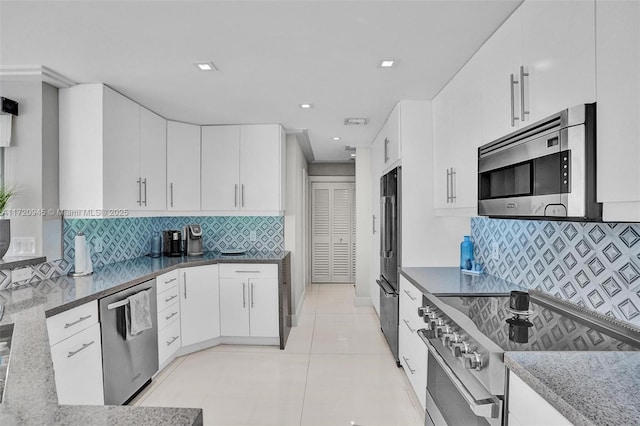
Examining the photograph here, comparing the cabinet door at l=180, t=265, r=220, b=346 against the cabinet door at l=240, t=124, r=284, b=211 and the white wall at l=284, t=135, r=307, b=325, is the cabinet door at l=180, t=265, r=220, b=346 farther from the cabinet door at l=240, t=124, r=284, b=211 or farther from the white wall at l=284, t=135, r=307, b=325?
the white wall at l=284, t=135, r=307, b=325

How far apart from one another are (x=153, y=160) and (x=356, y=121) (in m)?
2.07

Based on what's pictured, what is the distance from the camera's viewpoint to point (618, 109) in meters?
1.12

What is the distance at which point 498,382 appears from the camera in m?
1.29

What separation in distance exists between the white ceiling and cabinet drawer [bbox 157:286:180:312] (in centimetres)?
168

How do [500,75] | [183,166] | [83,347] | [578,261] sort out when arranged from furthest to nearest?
[183,166]
[83,347]
[500,75]
[578,261]

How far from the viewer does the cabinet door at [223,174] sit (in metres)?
4.09

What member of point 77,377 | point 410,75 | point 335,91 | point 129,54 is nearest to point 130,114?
point 129,54

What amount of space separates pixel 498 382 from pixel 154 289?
261cm

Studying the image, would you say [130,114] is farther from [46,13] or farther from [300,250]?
[300,250]

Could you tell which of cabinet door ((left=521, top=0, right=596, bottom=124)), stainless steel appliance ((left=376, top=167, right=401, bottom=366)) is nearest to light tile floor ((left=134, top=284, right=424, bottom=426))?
stainless steel appliance ((left=376, top=167, right=401, bottom=366))

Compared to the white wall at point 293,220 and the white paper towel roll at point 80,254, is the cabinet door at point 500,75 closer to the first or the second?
the white wall at point 293,220

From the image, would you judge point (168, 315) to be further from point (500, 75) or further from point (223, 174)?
point (500, 75)

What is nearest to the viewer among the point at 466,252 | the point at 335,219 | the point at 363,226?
the point at 466,252

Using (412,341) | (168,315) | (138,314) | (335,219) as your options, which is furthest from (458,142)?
(335,219)
